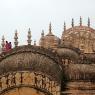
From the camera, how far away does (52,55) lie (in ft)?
55.0

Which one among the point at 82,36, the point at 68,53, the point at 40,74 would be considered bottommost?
the point at 40,74

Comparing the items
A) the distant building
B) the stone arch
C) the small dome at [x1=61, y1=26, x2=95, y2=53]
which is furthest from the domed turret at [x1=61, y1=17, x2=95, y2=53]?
the stone arch

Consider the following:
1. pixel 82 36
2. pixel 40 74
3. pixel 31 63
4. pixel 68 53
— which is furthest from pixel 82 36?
pixel 40 74

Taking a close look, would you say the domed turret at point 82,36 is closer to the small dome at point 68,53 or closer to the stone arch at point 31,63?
the small dome at point 68,53

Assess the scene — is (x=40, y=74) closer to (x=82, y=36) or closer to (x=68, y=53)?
(x=68, y=53)

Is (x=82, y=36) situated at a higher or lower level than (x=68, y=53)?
higher

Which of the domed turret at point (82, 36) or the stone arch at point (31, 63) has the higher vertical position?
the domed turret at point (82, 36)

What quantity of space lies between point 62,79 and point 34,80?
158 cm

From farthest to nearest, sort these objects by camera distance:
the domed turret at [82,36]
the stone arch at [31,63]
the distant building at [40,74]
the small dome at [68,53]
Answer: the domed turret at [82,36], the small dome at [68,53], the stone arch at [31,63], the distant building at [40,74]

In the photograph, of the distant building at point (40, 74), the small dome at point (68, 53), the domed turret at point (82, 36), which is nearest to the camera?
the distant building at point (40, 74)

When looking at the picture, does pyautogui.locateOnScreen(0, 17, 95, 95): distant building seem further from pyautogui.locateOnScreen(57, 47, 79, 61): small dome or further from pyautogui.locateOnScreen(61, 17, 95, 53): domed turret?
pyautogui.locateOnScreen(61, 17, 95, 53): domed turret

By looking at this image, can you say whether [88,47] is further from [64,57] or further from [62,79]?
[62,79]

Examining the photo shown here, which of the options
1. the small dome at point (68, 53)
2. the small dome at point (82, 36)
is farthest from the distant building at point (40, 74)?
the small dome at point (82, 36)

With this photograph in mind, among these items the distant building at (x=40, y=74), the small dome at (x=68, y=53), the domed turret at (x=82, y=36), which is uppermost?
the domed turret at (x=82, y=36)
